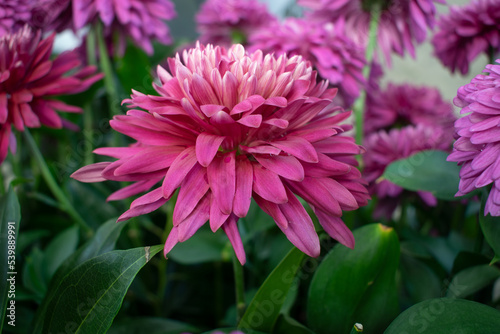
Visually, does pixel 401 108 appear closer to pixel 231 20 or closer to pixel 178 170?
pixel 231 20

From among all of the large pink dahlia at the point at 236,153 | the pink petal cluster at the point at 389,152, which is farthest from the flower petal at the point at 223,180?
the pink petal cluster at the point at 389,152

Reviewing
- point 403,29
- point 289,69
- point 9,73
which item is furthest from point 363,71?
point 9,73

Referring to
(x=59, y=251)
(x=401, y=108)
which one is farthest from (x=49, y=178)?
(x=401, y=108)

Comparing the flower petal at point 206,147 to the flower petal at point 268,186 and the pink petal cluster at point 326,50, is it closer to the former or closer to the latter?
the flower petal at point 268,186

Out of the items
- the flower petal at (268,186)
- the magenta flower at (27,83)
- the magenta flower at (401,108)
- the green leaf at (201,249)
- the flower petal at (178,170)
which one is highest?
the magenta flower at (27,83)

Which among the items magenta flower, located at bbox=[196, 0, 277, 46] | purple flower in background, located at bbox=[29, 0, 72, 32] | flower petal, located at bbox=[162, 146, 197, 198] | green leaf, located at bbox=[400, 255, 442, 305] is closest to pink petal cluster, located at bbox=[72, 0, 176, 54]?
purple flower in background, located at bbox=[29, 0, 72, 32]

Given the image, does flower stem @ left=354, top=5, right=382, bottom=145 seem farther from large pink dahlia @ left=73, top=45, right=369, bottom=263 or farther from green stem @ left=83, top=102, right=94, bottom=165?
green stem @ left=83, top=102, right=94, bottom=165
